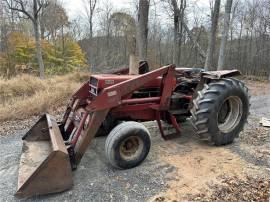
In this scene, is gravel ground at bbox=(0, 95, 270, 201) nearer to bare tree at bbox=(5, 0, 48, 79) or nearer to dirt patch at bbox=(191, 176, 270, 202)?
dirt patch at bbox=(191, 176, 270, 202)

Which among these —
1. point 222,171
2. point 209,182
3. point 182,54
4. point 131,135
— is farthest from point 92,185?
point 182,54

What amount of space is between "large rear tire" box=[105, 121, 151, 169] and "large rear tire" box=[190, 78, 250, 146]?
100cm

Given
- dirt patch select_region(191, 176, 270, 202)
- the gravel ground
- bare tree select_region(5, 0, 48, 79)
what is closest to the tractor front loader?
the gravel ground

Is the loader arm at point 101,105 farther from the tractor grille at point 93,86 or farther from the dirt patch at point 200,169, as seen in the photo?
the dirt patch at point 200,169

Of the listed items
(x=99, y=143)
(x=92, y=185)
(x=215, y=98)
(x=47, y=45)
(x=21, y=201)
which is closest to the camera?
(x=21, y=201)

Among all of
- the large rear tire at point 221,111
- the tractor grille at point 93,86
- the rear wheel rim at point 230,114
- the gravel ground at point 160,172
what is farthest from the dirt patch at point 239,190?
the tractor grille at point 93,86

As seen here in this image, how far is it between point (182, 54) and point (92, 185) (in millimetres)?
Result: 19246

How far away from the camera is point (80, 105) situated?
4.39 metres

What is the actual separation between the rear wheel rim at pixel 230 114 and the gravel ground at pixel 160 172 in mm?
343

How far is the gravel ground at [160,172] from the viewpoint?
124 inches

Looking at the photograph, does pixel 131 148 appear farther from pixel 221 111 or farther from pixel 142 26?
pixel 142 26

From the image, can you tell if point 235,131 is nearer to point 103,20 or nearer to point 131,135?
point 131,135

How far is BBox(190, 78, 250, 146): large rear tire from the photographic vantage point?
165 inches

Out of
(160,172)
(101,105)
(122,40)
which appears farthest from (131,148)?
(122,40)
